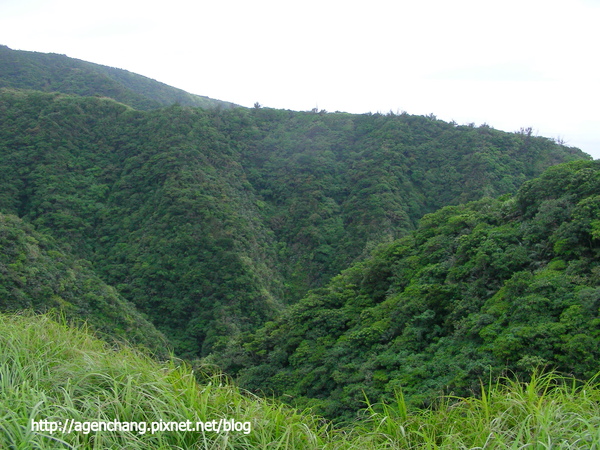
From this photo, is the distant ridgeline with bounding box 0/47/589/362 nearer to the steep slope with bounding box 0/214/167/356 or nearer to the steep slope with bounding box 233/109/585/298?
the steep slope with bounding box 233/109/585/298

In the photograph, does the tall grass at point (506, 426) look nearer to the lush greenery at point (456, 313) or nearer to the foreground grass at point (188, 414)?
the foreground grass at point (188, 414)

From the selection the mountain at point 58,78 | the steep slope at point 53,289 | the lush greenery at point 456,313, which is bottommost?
the steep slope at point 53,289

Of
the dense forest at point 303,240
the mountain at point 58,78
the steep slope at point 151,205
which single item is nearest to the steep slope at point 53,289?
the dense forest at point 303,240

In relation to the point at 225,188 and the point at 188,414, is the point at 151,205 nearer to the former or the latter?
the point at 225,188

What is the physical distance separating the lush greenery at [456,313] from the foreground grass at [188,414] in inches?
186

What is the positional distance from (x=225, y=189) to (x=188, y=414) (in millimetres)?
37955

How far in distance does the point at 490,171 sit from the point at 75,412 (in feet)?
145

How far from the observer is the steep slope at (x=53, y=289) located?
58.2ft

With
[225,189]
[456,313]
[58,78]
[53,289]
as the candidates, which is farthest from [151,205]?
[58,78]

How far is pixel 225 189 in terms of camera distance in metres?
40.3

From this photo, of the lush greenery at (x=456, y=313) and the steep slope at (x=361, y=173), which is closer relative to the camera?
the lush greenery at (x=456, y=313)

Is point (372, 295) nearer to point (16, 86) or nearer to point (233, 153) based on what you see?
point (233, 153)

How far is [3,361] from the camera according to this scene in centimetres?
348

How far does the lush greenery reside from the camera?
9.18m
